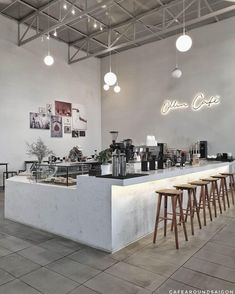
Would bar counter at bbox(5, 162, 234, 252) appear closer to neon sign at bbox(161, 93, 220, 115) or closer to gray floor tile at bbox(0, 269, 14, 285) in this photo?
gray floor tile at bbox(0, 269, 14, 285)

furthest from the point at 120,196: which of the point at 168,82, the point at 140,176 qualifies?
the point at 168,82

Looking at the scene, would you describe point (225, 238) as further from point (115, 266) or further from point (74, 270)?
point (74, 270)

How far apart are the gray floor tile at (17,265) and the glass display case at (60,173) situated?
3.94 feet

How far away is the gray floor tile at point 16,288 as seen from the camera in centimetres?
225

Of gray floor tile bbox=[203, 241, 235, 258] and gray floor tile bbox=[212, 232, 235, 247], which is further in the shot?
gray floor tile bbox=[212, 232, 235, 247]

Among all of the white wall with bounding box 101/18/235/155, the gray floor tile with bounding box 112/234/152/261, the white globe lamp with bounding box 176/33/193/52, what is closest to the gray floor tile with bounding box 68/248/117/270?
the gray floor tile with bounding box 112/234/152/261

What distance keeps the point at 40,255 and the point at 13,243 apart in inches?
24.2

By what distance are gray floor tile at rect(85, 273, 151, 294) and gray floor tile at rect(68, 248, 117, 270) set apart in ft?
0.79

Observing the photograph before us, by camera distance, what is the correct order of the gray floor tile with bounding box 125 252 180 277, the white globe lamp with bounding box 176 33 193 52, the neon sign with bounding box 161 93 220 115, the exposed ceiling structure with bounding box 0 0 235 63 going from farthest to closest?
the neon sign with bounding box 161 93 220 115 < the exposed ceiling structure with bounding box 0 0 235 63 < the white globe lamp with bounding box 176 33 193 52 < the gray floor tile with bounding box 125 252 180 277

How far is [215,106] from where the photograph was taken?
860cm

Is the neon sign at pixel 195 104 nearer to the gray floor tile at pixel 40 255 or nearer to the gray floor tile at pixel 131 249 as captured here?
the gray floor tile at pixel 131 249

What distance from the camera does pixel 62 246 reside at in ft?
10.9

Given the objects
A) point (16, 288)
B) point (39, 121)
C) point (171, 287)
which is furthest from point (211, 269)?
point (39, 121)

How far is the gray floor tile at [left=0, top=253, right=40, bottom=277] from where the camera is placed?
2.63 m
